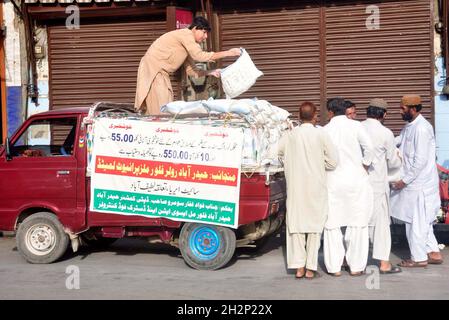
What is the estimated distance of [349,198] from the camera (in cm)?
698

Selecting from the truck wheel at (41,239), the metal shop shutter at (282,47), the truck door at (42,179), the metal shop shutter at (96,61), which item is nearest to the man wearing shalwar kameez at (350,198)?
the truck door at (42,179)

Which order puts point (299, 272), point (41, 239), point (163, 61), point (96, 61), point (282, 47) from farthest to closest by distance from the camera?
point (96, 61) < point (282, 47) < point (163, 61) < point (41, 239) < point (299, 272)

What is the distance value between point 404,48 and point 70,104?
5.85 m

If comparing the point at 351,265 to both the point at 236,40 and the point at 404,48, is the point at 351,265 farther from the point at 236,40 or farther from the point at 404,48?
the point at 236,40

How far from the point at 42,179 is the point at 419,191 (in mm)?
4163

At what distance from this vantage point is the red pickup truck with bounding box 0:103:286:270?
24.4ft

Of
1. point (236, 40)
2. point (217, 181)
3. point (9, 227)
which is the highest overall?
point (236, 40)

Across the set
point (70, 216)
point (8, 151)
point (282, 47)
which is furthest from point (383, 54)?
point (8, 151)

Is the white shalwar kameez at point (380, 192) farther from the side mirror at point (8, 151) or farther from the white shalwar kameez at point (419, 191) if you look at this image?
the side mirror at point (8, 151)

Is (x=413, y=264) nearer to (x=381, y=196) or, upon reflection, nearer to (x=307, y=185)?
(x=381, y=196)

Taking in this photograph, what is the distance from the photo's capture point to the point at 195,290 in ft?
21.7

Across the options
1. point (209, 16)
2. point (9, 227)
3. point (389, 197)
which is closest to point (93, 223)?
point (9, 227)

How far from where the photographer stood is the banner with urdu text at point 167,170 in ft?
23.6

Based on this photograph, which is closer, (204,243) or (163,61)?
(204,243)
